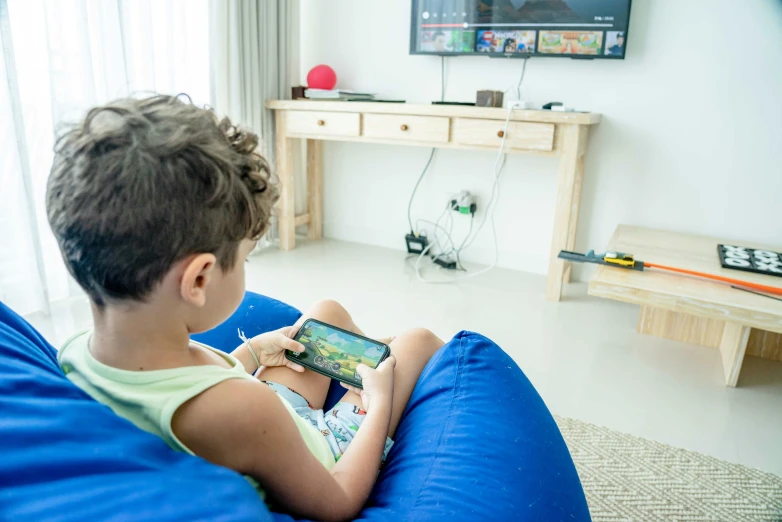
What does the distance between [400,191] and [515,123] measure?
36.1 inches

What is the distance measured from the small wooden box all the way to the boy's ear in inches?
79.4

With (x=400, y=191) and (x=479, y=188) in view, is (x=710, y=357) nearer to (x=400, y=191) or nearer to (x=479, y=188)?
(x=479, y=188)

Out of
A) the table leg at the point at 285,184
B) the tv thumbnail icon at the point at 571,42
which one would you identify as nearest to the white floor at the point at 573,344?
the table leg at the point at 285,184

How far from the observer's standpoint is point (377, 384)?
0.91 meters

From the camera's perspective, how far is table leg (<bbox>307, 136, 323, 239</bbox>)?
315cm

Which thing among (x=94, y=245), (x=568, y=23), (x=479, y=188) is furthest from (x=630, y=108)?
(x=94, y=245)

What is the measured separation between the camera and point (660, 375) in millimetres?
1823

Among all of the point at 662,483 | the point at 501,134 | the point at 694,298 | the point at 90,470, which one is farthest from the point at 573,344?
the point at 90,470

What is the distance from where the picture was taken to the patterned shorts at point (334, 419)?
90cm

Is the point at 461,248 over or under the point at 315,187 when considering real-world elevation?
under

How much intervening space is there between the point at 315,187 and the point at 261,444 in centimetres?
266

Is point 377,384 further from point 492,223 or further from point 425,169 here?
point 425,169

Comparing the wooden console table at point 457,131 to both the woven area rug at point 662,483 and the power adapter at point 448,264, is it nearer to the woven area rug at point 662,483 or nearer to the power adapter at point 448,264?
the power adapter at point 448,264

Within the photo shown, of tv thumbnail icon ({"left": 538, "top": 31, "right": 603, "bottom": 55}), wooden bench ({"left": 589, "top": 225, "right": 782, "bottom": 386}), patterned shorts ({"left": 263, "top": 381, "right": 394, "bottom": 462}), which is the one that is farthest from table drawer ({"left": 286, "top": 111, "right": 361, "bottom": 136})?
patterned shorts ({"left": 263, "top": 381, "right": 394, "bottom": 462})
